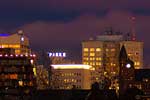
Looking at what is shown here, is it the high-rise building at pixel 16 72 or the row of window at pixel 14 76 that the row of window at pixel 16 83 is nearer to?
the high-rise building at pixel 16 72

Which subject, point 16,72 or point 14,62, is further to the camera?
point 14,62

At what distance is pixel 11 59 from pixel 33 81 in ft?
28.0

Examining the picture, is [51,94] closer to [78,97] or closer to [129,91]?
[78,97]

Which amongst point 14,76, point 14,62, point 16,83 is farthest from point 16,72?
point 14,62

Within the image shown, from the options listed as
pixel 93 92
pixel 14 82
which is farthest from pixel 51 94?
pixel 14 82

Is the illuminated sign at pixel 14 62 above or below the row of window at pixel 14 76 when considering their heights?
above

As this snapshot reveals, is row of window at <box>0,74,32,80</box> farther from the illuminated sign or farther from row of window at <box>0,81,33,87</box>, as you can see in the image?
the illuminated sign

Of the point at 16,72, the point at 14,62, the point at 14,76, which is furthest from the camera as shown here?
the point at 14,62

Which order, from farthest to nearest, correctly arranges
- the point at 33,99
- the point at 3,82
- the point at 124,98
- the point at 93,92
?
the point at 3,82
the point at 33,99
the point at 124,98
the point at 93,92

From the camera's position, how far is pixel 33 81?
163 metres

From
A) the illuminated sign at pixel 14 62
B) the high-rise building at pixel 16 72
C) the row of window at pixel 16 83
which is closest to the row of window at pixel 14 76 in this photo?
the high-rise building at pixel 16 72

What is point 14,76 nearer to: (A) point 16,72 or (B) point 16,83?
(A) point 16,72

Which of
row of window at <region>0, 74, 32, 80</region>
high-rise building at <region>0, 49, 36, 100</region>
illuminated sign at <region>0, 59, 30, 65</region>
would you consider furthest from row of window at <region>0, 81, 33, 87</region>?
illuminated sign at <region>0, 59, 30, 65</region>

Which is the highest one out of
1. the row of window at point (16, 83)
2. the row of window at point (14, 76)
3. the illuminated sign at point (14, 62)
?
the illuminated sign at point (14, 62)
